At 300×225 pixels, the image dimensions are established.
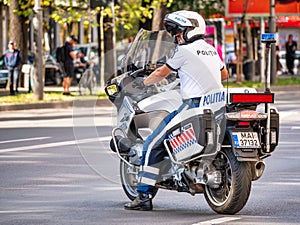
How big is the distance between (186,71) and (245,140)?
0.87 m

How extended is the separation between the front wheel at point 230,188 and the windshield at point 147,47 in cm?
154

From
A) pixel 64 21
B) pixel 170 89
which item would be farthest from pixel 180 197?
pixel 64 21

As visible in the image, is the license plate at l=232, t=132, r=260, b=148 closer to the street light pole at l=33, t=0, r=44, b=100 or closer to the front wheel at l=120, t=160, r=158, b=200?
the front wheel at l=120, t=160, r=158, b=200

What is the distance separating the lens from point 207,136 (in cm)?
912

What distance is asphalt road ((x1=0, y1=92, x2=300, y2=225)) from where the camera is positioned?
922cm

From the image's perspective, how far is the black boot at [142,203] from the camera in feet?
31.6

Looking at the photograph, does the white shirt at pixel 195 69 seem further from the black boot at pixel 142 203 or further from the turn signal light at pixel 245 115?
the black boot at pixel 142 203

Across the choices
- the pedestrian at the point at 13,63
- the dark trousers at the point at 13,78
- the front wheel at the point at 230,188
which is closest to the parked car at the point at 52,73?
the dark trousers at the point at 13,78

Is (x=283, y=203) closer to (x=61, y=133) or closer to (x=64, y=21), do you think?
(x=61, y=133)

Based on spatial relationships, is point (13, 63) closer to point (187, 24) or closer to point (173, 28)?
point (173, 28)

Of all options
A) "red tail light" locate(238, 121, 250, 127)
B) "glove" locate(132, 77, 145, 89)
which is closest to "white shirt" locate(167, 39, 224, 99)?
"red tail light" locate(238, 121, 250, 127)

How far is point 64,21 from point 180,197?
20461 mm

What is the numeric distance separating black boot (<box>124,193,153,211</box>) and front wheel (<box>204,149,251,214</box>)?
1.86ft

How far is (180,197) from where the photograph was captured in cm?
1063
